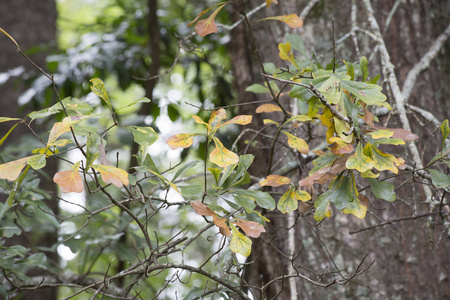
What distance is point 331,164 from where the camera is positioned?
92cm

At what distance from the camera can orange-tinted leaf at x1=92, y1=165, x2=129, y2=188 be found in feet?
2.41

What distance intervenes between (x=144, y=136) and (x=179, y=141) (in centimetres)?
7

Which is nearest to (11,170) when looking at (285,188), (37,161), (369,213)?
(37,161)

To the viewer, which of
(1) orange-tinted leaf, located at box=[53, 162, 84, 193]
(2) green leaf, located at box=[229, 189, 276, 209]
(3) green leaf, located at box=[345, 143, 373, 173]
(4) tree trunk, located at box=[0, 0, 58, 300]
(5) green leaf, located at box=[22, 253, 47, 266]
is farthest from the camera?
(4) tree trunk, located at box=[0, 0, 58, 300]

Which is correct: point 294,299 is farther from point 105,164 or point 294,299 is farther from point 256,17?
point 256,17

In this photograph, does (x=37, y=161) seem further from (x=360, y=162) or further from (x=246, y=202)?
(x=360, y=162)

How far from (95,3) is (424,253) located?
5.83 meters

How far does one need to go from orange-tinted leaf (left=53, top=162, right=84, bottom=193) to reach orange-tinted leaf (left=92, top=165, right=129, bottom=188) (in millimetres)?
35

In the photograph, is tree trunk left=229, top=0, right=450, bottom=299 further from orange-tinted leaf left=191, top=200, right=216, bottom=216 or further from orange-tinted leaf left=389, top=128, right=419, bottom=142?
Answer: orange-tinted leaf left=191, top=200, right=216, bottom=216

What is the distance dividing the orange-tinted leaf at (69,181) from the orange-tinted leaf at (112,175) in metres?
0.04

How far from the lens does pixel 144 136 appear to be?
2.82 feet

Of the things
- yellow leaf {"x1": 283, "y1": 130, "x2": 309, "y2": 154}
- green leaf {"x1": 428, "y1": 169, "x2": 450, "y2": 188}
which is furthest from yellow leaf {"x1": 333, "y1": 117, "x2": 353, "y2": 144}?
green leaf {"x1": 428, "y1": 169, "x2": 450, "y2": 188}

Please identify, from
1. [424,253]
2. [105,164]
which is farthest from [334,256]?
[105,164]

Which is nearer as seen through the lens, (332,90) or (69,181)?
(69,181)
